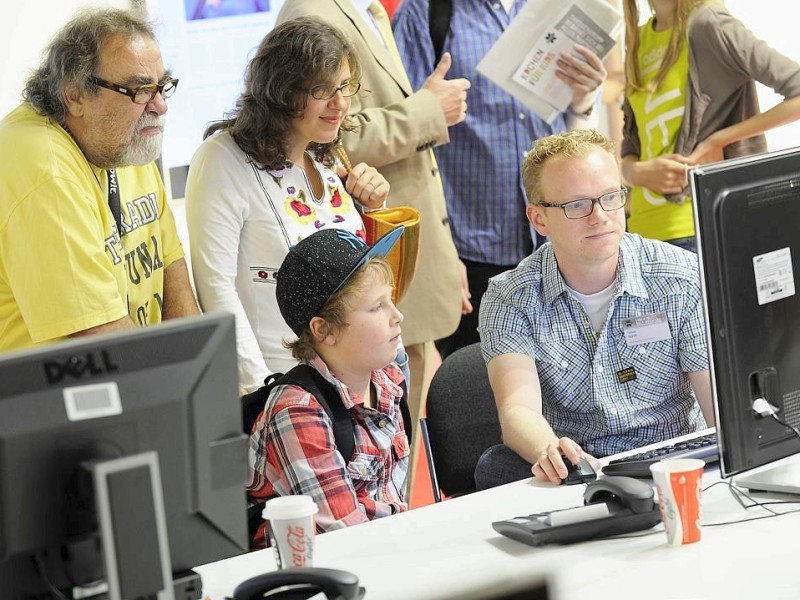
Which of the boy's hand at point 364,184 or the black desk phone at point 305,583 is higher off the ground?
the boy's hand at point 364,184

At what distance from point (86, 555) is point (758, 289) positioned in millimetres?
1063

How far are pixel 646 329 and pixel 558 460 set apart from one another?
0.45m

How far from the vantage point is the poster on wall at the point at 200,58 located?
4.64m

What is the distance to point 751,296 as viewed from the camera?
67.4 inches

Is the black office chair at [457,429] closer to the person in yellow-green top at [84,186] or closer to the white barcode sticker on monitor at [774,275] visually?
the person in yellow-green top at [84,186]

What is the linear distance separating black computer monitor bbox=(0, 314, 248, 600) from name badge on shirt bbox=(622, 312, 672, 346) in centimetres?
112

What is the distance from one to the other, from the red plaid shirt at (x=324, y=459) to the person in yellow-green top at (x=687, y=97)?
63.7 inches

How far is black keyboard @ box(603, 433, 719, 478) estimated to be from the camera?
1.95 m

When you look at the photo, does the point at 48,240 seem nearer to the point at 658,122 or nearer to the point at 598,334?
the point at 598,334

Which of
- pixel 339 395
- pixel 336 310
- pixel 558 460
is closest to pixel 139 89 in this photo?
pixel 336 310

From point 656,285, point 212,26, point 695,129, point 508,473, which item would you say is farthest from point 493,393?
Answer: point 212,26

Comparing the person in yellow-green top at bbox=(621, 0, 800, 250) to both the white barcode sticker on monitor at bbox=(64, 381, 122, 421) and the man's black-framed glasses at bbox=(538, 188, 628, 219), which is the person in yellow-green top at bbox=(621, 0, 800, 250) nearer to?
the man's black-framed glasses at bbox=(538, 188, 628, 219)

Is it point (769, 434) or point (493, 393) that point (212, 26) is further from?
point (769, 434)

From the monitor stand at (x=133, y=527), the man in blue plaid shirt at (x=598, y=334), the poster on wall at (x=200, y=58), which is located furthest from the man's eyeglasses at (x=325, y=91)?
the poster on wall at (x=200, y=58)
